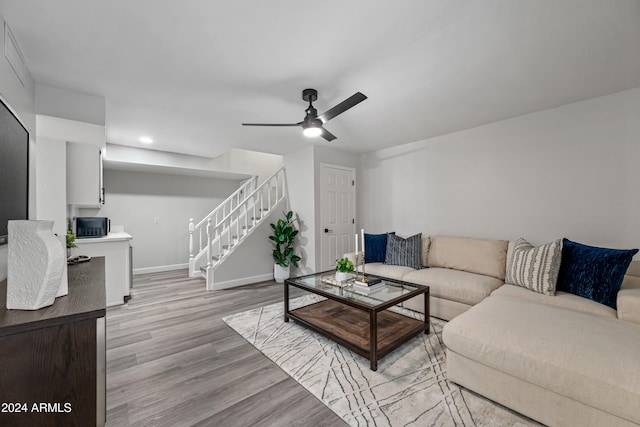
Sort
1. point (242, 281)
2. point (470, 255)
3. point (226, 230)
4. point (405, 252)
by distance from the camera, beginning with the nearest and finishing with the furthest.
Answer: point (470, 255)
point (405, 252)
point (242, 281)
point (226, 230)

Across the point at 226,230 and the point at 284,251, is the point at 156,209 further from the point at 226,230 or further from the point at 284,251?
the point at 284,251

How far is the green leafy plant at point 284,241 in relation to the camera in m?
4.49

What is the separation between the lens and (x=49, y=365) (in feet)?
3.09

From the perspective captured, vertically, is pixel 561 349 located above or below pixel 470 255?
below

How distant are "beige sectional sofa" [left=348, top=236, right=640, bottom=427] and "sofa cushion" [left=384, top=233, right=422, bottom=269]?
1226 millimetres

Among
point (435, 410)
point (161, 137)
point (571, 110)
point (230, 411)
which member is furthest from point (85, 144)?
point (571, 110)

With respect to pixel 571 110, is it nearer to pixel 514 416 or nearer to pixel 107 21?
pixel 514 416

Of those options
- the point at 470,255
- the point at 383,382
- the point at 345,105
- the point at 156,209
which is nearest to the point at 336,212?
the point at 470,255

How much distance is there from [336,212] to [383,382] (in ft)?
10.2

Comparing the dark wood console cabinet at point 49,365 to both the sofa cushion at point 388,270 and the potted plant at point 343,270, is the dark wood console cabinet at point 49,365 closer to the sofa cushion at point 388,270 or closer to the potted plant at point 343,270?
the potted plant at point 343,270

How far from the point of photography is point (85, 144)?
9.82ft

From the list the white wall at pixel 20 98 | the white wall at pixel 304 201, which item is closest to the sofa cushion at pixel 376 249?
the white wall at pixel 304 201

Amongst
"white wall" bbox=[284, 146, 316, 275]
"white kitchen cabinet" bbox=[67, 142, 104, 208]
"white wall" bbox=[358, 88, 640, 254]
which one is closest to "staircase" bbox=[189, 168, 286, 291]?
"white wall" bbox=[284, 146, 316, 275]

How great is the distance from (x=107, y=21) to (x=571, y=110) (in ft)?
14.0
